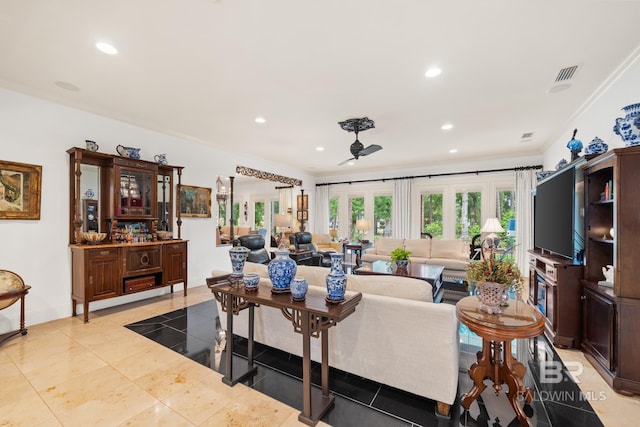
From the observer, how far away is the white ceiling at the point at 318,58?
6.57ft

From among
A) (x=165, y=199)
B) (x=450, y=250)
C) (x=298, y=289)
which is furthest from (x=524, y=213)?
(x=165, y=199)

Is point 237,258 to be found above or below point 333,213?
below

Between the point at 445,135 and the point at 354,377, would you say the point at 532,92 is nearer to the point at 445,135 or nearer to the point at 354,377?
the point at 445,135

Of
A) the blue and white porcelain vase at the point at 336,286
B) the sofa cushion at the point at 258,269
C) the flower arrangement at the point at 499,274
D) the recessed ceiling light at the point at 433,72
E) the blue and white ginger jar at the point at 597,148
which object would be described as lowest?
the sofa cushion at the point at 258,269

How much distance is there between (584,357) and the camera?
2.66m

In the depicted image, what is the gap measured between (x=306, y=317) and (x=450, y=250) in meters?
5.10

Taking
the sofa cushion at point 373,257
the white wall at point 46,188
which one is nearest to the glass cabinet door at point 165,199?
the white wall at point 46,188

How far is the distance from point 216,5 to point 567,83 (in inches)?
141

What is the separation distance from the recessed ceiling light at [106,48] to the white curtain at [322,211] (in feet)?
22.3

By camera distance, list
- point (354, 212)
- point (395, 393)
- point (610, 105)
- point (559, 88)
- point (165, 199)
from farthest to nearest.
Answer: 1. point (354, 212)
2. point (165, 199)
3. point (559, 88)
4. point (610, 105)
5. point (395, 393)

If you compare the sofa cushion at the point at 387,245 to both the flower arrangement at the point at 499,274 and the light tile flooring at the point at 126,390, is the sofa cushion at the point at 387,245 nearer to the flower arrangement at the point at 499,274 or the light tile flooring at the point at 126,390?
the light tile flooring at the point at 126,390

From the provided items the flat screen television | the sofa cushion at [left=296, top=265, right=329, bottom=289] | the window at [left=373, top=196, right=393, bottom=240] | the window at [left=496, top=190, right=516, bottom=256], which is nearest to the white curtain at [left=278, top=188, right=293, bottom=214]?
the window at [left=373, top=196, right=393, bottom=240]

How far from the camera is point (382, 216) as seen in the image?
820 centimetres

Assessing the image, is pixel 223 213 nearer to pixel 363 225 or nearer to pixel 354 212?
pixel 354 212
